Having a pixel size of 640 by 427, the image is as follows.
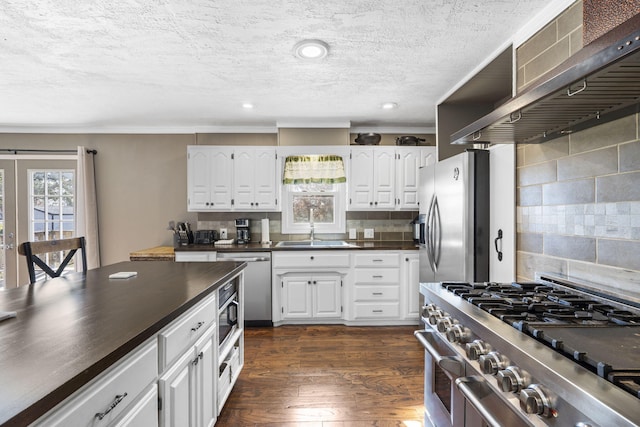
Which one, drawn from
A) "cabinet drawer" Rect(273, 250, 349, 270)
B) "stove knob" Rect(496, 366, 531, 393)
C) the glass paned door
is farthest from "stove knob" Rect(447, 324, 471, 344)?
the glass paned door

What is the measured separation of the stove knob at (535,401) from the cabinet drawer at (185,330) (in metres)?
1.14

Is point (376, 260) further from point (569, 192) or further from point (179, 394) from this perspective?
point (179, 394)

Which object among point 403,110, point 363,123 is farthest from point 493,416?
point 363,123

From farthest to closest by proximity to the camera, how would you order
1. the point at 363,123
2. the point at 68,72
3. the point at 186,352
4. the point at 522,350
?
the point at 363,123
the point at 68,72
the point at 186,352
the point at 522,350

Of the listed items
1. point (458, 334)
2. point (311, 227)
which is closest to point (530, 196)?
point (458, 334)

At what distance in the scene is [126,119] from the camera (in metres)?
3.99

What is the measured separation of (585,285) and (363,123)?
314cm

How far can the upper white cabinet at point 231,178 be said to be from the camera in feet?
13.0

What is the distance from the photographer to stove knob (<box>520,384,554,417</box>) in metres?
0.78

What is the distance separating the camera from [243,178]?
13.1ft

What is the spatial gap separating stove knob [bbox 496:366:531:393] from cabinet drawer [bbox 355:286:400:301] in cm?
274

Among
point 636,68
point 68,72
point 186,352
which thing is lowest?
point 186,352

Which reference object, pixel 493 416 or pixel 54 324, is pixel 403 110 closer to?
pixel 493 416

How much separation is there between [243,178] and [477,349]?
132 inches
